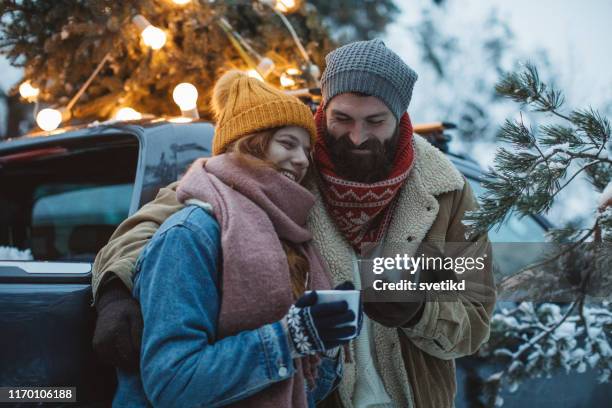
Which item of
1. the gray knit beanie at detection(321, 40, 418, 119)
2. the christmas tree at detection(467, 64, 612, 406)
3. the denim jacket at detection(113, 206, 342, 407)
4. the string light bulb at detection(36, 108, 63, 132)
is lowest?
the denim jacket at detection(113, 206, 342, 407)

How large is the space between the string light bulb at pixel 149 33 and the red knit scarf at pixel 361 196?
7.37 feet

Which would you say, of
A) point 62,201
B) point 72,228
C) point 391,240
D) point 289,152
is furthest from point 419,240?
point 62,201

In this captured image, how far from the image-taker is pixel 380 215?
2.37m

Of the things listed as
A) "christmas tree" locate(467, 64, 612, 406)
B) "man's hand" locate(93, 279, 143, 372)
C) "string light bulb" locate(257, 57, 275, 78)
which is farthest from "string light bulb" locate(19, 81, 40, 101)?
"christmas tree" locate(467, 64, 612, 406)

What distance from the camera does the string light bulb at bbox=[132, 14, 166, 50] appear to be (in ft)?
14.2

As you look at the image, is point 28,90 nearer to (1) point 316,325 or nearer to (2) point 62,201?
(2) point 62,201

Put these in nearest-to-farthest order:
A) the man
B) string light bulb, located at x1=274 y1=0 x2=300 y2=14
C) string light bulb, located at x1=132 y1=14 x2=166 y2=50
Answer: the man, string light bulb, located at x1=132 y1=14 x2=166 y2=50, string light bulb, located at x1=274 y1=0 x2=300 y2=14

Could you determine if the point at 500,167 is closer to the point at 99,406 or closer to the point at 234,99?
the point at 234,99

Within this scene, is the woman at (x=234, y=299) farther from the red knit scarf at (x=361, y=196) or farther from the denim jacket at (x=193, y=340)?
the red knit scarf at (x=361, y=196)

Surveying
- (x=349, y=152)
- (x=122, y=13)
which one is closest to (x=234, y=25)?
(x=122, y=13)

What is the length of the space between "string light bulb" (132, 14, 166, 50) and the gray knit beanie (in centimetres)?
218

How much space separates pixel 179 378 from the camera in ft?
5.60

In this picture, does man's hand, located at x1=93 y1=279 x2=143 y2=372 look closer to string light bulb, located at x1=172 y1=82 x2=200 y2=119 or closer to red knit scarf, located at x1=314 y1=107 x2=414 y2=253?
red knit scarf, located at x1=314 y1=107 x2=414 y2=253

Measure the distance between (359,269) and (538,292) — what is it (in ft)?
1.77
